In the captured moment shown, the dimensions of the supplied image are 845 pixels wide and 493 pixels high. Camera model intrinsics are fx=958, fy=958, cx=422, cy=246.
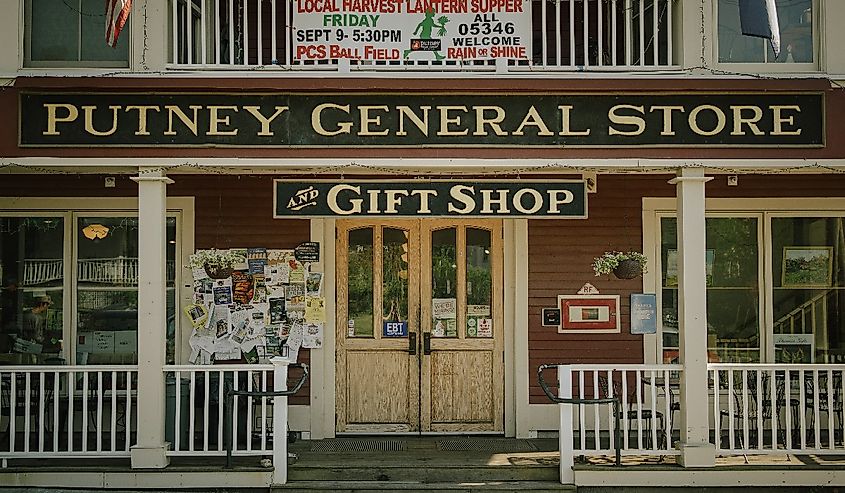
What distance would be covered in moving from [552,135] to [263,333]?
3.98 m

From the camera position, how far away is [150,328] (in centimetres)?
851

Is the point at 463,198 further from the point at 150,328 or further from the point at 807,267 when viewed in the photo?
the point at 807,267

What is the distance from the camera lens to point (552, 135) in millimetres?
8586

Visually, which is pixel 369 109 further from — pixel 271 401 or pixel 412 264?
pixel 271 401

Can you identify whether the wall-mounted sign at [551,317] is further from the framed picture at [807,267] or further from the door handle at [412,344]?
the framed picture at [807,267]

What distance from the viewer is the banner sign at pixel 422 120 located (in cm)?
852

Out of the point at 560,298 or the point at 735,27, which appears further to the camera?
the point at 560,298

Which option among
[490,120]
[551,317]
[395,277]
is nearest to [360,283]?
[395,277]

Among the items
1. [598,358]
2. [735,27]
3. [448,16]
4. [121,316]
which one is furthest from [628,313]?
[121,316]

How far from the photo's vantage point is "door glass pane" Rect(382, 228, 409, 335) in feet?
34.5

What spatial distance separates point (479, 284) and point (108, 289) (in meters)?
4.06

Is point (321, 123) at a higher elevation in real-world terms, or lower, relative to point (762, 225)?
higher

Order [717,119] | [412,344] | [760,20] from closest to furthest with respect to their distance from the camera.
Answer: [760,20] → [717,119] → [412,344]

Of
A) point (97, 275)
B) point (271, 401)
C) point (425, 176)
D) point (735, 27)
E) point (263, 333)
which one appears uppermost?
point (735, 27)
